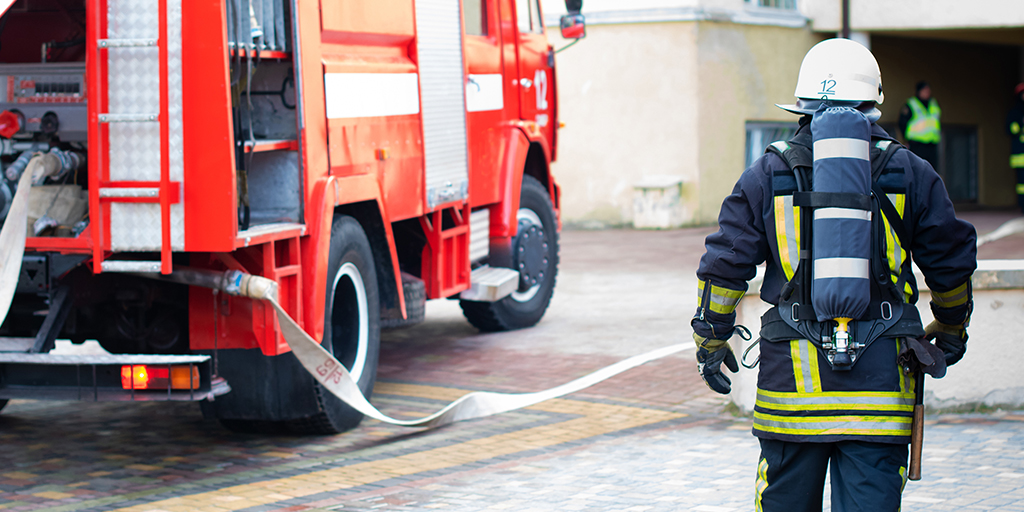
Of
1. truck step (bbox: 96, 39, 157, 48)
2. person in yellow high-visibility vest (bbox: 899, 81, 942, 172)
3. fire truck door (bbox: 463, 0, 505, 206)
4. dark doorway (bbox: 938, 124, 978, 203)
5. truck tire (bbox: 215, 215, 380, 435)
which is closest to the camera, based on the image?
truck step (bbox: 96, 39, 157, 48)

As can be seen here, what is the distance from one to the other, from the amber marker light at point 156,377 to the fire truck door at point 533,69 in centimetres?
461

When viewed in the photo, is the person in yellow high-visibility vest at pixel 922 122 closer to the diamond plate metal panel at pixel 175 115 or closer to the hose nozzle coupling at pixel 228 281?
the hose nozzle coupling at pixel 228 281

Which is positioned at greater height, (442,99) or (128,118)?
(442,99)

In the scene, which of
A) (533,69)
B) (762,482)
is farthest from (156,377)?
(533,69)

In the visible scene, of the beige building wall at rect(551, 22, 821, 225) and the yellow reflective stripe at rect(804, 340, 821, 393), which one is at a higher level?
the beige building wall at rect(551, 22, 821, 225)

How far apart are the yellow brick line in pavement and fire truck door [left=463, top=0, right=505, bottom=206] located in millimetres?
1626

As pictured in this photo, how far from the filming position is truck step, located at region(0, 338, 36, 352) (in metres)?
5.60

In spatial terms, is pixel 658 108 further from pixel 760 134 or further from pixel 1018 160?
pixel 1018 160

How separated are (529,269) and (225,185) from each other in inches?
184

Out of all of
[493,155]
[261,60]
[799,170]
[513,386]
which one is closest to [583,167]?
[493,155]

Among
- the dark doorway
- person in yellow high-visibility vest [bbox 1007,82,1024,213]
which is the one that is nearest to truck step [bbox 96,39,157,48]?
person in yellow high-visibility vest [bbox 1007,82,1024,213]

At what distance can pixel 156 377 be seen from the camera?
5367 mm

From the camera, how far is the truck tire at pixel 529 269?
9594 mm

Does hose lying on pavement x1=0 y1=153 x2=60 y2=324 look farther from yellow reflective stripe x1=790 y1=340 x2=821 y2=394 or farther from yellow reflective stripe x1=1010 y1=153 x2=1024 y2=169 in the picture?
yellow reflective stripe x1=1010 y1=153 x2=1024 y2=169
